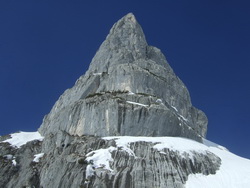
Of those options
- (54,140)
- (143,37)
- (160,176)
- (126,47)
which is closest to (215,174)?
(160,176)

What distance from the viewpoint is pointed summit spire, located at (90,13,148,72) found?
325ft

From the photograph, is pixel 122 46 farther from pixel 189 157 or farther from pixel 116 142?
Result: pixel 189 157

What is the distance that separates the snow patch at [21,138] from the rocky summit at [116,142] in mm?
258

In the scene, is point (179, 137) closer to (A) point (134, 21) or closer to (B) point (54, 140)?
(B) point (54, 140)

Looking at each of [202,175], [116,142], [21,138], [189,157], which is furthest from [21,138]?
[202,175]

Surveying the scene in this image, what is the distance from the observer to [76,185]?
4888 cm

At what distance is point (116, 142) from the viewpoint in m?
56.5

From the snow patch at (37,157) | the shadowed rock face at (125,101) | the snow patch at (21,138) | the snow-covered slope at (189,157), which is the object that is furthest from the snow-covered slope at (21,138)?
the snow-covered slope at (189,157)

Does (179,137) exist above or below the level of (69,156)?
above

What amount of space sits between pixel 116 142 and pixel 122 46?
2360 inches

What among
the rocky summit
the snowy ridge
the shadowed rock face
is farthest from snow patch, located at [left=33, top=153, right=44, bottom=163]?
the snowy ridge

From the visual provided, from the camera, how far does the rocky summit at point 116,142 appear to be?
5019cm

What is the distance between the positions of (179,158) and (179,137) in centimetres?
1370

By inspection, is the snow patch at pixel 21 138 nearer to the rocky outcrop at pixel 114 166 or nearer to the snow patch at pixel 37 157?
the snow patch at pixel 37 157
